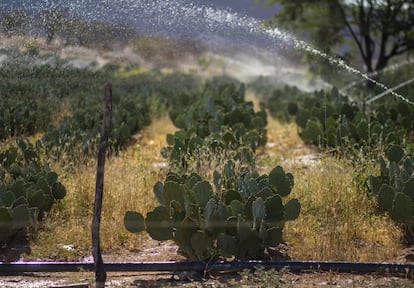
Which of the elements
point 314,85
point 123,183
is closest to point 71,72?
point 123,183

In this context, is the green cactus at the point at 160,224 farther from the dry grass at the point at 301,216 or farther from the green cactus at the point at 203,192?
the dry grass at the point at 301,216

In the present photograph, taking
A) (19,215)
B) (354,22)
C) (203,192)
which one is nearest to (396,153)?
(203,192)

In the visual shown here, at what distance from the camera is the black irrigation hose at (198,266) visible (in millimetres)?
4363

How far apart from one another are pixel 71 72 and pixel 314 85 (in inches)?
339

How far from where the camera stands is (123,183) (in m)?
6.03

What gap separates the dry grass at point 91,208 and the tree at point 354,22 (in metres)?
8.51

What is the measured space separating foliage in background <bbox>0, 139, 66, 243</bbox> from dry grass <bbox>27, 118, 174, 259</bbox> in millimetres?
153

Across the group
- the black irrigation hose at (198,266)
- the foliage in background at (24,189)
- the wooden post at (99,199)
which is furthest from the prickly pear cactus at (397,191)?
the foliage in background at (24,189)

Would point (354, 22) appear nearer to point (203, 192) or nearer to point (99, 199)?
point (203, 192)

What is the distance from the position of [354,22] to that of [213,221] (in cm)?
1172

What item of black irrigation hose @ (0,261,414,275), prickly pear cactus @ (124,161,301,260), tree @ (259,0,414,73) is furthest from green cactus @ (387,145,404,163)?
tree @ (259,0,414,73)

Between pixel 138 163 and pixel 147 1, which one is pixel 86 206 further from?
pixel 147 1

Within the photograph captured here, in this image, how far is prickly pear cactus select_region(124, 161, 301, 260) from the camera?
14.8 ft

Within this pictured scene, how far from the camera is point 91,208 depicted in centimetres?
581
